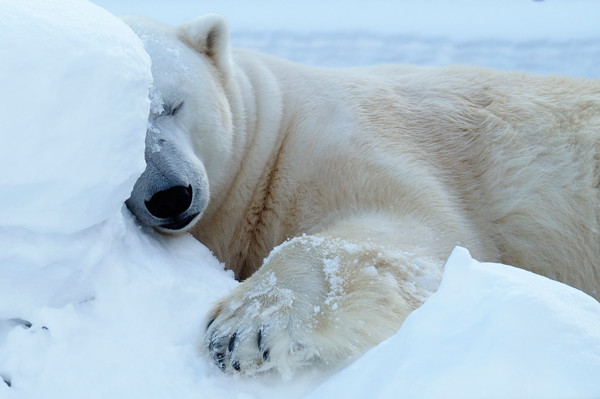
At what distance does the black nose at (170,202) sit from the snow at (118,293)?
10cm

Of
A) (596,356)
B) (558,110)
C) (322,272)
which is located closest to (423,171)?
(558,110)

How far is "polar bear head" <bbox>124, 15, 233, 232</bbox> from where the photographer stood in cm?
170

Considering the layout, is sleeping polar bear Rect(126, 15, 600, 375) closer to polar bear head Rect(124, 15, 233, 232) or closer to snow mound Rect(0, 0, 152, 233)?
polar bear head Rect(124, 15, 233, 232)

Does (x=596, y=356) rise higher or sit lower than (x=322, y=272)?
higher

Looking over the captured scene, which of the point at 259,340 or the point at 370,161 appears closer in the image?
the point at 259,340

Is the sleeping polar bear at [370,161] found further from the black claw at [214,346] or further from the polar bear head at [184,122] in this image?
the black claw at [214,346]

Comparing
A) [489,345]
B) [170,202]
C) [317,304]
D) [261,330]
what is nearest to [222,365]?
[261,330]

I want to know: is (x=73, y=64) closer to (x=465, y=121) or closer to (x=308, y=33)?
(x=465, y=121)

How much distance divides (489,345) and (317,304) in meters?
0.53

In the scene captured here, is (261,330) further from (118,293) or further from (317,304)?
(118,293)

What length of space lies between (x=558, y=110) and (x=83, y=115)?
1.52 m

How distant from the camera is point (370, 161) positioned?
1.96 metres

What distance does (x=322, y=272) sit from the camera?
1464mm

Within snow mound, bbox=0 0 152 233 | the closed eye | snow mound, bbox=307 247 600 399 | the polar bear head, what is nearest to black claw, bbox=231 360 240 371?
snow mound, bbox=307 247 600 399
